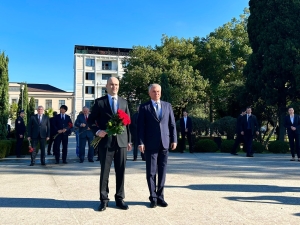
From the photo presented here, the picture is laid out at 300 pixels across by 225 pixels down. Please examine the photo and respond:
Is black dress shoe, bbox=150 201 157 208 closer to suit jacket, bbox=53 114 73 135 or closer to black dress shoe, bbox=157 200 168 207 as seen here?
black dress shoe, bbox=157 200 168 207

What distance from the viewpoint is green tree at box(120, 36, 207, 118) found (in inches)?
1208

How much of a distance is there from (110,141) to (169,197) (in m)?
1.55

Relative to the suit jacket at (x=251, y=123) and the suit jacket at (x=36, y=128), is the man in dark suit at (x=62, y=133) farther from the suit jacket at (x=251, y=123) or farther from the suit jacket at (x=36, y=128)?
the suit jacket at (x=251, y=123)

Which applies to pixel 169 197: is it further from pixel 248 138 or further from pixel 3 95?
pixel 3 95

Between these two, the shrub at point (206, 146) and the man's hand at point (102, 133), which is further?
the shrub at point (206, 146)

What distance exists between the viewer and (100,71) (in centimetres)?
6956

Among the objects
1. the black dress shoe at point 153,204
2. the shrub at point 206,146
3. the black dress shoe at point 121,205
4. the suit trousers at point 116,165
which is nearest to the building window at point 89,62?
the shrub at point 206,146

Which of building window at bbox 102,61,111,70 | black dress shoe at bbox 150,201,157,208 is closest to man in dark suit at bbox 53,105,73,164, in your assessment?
black dress shoe at bbox 150,201,157,208

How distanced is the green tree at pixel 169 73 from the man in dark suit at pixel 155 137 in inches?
945

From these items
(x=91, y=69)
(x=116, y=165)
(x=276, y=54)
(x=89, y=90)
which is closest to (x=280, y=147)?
(x=276, y=54)

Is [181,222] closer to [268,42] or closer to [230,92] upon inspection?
[268,42]

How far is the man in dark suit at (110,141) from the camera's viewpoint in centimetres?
521

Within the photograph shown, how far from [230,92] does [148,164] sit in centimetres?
2039

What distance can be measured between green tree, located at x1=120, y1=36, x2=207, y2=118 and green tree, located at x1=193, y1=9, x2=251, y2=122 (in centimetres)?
117
